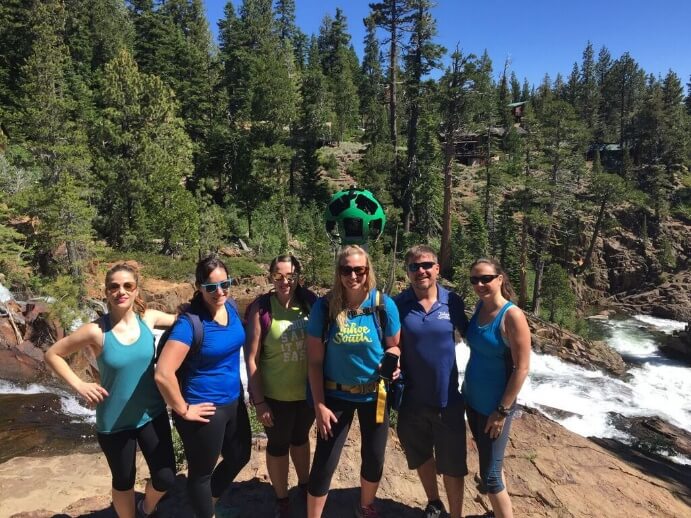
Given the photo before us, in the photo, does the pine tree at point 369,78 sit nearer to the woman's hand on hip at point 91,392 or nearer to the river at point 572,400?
the river at point 572,400

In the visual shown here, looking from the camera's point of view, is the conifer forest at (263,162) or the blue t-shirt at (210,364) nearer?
the blue t-shirt at (210,364)

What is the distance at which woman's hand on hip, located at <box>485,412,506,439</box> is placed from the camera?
2.99 meters

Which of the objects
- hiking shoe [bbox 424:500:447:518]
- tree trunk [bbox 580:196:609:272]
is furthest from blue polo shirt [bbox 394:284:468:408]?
tree trunk [bbox 580:196:609:272]

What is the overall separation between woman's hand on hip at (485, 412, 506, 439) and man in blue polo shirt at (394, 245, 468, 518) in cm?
21

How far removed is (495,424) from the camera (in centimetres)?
300

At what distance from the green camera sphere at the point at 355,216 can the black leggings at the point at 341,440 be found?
118 cm

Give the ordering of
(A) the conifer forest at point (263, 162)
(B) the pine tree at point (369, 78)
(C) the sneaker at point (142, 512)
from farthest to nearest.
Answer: (B) the pine tree at point (369, 78), (A) the conifer forest at point (263, 162), (C) the sneaker at point (142, 512)

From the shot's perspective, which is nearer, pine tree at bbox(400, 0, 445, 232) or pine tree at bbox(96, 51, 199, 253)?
pine tree at bbox(96, 51, 199, 253)

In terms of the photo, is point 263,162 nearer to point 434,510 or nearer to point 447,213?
point 447,213

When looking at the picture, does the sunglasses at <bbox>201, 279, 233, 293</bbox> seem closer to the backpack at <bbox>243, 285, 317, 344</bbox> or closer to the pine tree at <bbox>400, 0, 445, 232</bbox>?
the backpack at <bbox>243, 285, 317, 344</bbox>

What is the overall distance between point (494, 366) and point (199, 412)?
1.97 meters

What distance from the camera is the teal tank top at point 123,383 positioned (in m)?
2.74

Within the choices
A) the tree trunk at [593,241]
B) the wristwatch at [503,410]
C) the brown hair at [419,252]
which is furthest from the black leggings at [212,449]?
the tree trunk at [593,241]

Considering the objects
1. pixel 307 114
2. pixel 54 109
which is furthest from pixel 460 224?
pixel 54 109
